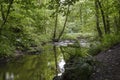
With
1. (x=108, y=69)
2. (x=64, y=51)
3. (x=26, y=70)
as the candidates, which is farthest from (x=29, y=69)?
(x=108, y=69)

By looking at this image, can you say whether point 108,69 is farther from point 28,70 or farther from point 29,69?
point 29,69

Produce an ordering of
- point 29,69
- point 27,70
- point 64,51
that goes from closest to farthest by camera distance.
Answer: point 27,70, point 29,69, point 64,51

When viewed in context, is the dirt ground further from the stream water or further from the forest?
the stream water

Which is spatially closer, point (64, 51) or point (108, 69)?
point (108, 69)

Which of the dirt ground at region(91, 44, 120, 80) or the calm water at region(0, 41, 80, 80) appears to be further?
the calm water at region(0, 41, 80, 80)

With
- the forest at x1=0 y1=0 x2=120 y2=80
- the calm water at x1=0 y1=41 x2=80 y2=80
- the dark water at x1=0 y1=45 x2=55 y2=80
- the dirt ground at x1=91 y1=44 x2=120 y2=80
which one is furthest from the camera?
the dark water at x1=0 y1=45 x2=55 y2=80

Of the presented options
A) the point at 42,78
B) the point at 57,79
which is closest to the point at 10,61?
the point at 42,78

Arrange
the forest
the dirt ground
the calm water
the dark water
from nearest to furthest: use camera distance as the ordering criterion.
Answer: the dirt ground → the forest → the calm water → the dark water

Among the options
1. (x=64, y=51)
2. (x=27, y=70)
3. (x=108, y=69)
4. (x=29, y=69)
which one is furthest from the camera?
(x=64, y=51)

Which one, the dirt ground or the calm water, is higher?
the dirt ground

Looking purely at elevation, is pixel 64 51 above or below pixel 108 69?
below

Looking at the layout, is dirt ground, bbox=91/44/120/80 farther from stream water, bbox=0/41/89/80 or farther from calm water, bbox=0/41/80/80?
stream water, bbox=0/41/89/80

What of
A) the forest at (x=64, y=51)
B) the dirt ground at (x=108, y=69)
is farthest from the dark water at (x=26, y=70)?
the dirt ground at (x=108, y=69)

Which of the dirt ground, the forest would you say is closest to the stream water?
the forest
